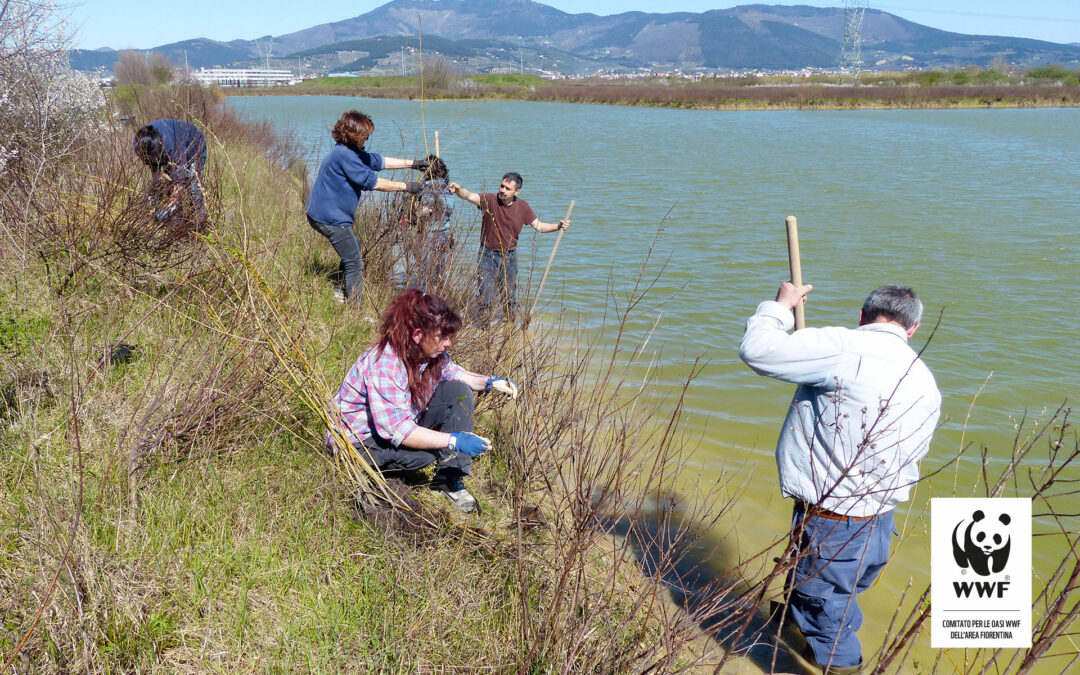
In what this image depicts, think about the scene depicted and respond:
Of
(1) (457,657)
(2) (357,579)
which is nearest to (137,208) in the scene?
(2) (357,579)

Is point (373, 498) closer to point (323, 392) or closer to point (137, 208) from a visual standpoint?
point (323, 392)

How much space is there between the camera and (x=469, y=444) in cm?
281

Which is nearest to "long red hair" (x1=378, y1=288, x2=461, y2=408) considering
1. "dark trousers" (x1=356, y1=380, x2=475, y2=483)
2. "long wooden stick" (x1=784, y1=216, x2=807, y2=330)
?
"dark trousers" (x1=356, y1=380, x2=475, y2=483)

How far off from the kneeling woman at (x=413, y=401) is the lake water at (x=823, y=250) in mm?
1704

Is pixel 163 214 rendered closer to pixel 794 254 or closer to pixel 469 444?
pixel 469 444

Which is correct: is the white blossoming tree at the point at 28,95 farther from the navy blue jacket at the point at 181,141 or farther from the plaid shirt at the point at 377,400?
the plaid shirt at the point at 377,400

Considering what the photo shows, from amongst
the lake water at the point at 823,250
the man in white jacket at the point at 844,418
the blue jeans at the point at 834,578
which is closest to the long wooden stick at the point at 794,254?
the man in white jacket at the point at 844,418

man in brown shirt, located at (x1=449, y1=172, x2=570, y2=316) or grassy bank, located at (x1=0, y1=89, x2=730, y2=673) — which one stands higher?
man in brown shirt, located at (x1=449, y1=172, x2=570, y2=316)

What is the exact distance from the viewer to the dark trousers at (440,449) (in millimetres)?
2928

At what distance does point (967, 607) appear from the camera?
1929 mm

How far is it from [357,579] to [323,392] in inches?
29.7

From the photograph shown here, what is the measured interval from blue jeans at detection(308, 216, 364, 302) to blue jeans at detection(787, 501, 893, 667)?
367 cm

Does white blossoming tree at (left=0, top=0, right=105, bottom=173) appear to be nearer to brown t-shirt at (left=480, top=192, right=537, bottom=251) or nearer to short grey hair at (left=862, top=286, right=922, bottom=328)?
brown t-shirt at (left=480, top=192, right=537, bottom=251)

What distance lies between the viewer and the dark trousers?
2928 mm
